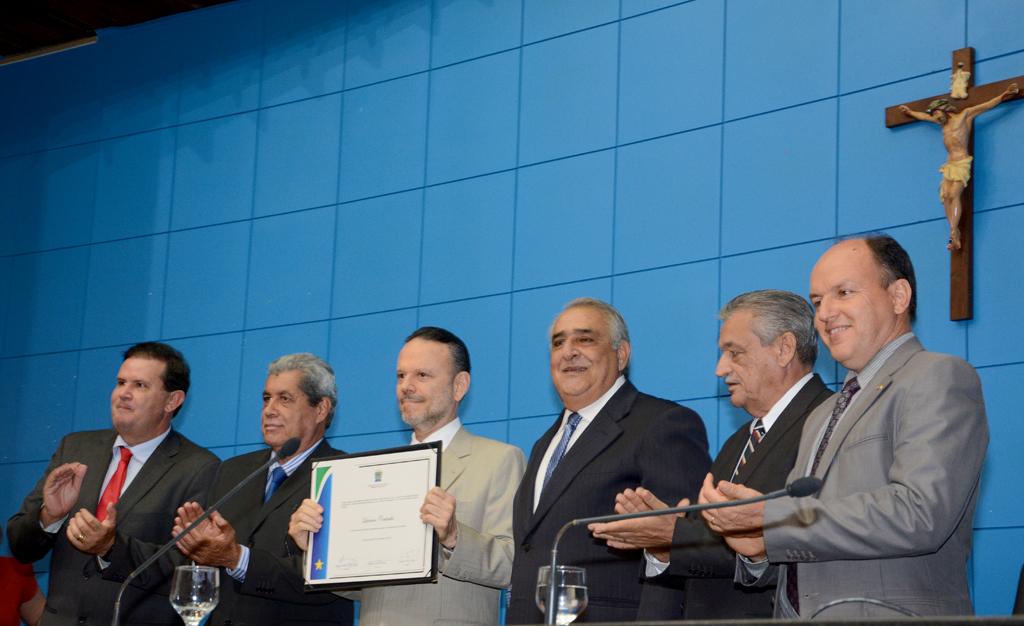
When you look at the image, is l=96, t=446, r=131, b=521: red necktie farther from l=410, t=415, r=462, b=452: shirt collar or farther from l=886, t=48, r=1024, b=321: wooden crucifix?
l=886, t=48, r=1024, b=321: wooden crucifix

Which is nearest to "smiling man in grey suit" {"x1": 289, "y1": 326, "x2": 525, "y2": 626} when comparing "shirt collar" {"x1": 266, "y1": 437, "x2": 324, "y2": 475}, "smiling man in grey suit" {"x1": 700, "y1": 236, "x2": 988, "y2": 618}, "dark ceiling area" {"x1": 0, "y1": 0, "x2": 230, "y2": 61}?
"shirt collar" {"x1": 266, "y1": 437, "x2": 324, "y2": 475}

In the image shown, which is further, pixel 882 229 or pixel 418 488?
pixel 882 229

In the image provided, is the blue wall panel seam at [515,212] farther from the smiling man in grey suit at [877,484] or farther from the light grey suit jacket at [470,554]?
the smiling man in grey suit at [877,484]

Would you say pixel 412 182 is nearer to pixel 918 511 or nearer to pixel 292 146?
pixel 292 146

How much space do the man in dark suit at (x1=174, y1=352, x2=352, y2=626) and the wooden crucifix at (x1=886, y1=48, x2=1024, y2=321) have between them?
2.33m

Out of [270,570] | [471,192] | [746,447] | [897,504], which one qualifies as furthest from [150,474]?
[897,504]

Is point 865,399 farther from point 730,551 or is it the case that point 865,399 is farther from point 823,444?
point 730,551

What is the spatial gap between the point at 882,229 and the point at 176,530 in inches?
110

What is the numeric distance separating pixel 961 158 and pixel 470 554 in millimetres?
2312

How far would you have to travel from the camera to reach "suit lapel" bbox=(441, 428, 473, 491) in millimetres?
4441

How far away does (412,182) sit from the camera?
668cm

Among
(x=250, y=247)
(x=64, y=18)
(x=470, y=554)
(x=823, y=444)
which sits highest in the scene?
(x=64, y=18)

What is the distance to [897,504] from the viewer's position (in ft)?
9.61

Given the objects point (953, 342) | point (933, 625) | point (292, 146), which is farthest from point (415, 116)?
point (933, 625)
